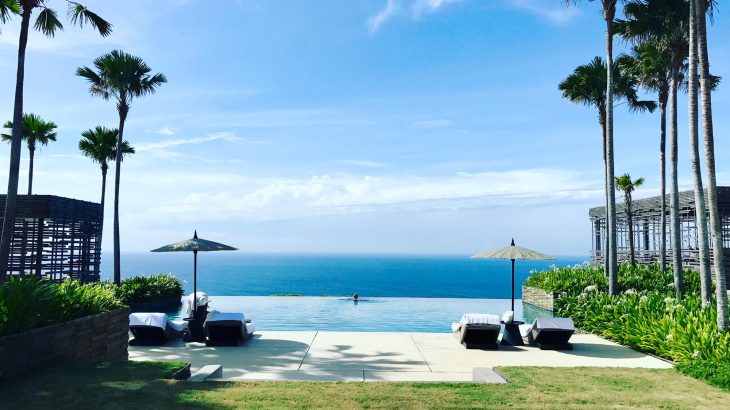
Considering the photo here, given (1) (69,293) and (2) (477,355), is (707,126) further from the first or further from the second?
(1) (69,293)

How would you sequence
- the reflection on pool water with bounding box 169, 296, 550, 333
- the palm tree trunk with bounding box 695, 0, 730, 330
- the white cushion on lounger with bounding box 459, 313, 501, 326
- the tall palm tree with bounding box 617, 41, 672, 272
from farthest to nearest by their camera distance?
the tall palm tree with bounding box 617, 41, 672, 272
the reflection on pool water with bounding box 169, 296, 550, 333
the white cushion on lounger with bounding box 459, 313, 501, 326
the palm tree trunk with bounding box 695, 0, 730, 330

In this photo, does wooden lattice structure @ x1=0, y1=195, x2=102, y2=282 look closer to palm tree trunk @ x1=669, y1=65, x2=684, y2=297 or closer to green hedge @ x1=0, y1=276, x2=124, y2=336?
green hedge @ x1=0, y1=276, x2=124, y2=336

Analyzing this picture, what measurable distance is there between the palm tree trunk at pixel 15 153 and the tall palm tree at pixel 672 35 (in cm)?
1632

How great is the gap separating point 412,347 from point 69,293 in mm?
6613

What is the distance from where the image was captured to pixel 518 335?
39.4ft

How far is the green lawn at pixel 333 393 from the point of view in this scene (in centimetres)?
645

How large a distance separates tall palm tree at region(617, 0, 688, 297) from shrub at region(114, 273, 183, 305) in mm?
18471

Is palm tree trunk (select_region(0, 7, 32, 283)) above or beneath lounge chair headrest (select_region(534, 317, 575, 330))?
above

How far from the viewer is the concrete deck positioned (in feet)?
29.5

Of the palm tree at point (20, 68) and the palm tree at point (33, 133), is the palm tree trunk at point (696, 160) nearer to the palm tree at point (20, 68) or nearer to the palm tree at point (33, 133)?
the palm tree at point (20, 68)

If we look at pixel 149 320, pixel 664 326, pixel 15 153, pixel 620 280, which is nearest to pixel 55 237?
pixel 15 153

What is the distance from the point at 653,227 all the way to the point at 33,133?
1344 inches

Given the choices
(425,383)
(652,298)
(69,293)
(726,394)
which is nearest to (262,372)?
(425,383)

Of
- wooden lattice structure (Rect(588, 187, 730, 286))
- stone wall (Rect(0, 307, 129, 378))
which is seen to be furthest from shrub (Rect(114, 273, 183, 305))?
wooden lattice structure (Rect(588, 187, 730, 286))
